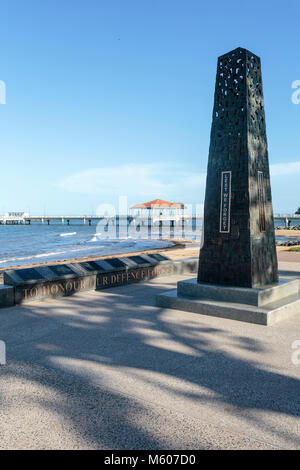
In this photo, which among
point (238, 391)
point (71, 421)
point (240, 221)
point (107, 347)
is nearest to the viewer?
point (71, 421)

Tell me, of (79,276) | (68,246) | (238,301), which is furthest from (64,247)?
(238,301)

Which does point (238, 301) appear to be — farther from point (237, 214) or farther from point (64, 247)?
point (64, 247)

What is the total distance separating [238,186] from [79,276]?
429cm

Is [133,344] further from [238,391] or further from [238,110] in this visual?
[238,110]

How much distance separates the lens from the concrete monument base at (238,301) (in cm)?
607

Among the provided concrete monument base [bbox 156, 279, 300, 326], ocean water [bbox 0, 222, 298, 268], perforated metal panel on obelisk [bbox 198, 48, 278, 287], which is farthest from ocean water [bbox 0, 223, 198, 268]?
perforated metal panel on obelisk [bbox 198, 48, 278, 287]

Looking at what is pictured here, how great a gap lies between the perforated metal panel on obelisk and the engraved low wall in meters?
3.03

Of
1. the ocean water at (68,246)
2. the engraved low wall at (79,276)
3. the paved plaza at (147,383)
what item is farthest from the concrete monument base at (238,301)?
the ocean water at (68,246)

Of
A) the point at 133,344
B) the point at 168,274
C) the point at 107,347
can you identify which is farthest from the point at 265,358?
the point at 168,274

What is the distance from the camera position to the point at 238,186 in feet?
22.1

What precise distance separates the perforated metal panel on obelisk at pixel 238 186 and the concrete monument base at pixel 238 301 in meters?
0.27

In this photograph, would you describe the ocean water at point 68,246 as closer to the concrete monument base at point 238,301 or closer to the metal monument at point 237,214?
the concrete monument base at point 238,301
